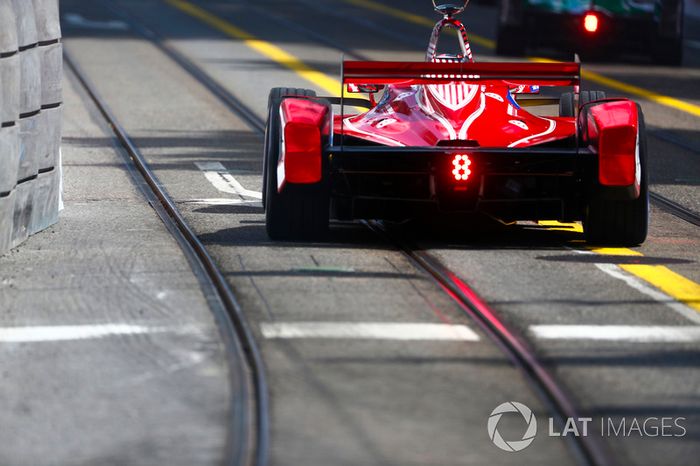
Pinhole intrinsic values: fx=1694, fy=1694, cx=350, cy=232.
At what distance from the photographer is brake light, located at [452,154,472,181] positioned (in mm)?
9781

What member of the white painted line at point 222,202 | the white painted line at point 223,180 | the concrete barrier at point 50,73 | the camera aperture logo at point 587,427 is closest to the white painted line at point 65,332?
the camera aperture logo at point 587,427

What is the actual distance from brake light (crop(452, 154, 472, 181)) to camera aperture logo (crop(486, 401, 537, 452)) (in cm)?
348

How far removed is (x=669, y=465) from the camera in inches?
225

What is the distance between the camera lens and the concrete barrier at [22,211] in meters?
10.1

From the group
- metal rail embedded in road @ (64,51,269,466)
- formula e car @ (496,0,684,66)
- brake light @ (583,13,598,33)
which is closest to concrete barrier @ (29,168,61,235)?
metal rail embedded in road @ (64,51,269,466)

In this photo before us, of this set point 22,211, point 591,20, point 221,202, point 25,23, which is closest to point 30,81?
point 25,23

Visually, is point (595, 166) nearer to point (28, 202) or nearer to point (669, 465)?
point (28, 202)

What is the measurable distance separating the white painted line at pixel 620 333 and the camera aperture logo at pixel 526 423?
1206mm

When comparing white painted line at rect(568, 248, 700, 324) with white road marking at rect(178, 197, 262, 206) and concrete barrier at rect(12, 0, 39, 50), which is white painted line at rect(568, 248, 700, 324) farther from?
concrete barrier at rect(12, 0, 39, 50)

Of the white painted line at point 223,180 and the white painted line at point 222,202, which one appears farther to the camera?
the white painted line at point 223,180

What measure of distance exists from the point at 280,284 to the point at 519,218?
1.92 meters

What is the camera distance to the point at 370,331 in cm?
763

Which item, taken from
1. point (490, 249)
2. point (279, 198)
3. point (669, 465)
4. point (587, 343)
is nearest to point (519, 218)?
point (490, 249)

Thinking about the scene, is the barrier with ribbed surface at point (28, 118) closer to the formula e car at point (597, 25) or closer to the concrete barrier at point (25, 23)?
the concrete barrier at point (25, 23)
